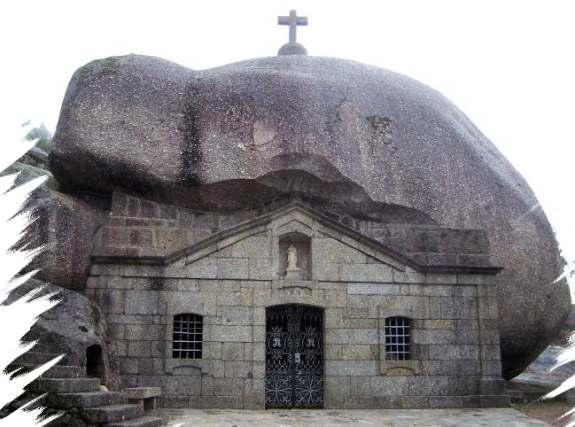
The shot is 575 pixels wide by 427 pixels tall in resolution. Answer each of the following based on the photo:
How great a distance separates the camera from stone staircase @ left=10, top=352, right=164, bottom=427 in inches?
322

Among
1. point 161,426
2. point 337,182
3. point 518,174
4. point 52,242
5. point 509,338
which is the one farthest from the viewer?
point 518,174

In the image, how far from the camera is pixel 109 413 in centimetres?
838

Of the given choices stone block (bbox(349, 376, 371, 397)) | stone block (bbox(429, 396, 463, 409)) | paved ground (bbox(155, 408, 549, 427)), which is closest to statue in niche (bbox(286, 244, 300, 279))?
stone block (bbox(349, 376, 371, 397))

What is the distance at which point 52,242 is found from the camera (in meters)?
13.4

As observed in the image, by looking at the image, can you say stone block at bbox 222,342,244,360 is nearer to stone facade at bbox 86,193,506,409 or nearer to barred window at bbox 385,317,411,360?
stone facade at bbox 86,193,506,409

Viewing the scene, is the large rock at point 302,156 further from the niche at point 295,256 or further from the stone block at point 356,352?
the stone block at point 356,352

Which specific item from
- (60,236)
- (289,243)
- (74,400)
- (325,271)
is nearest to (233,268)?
(289,243)

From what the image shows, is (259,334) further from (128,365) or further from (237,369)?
(128,365)

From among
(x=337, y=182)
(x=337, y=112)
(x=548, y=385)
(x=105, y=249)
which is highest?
(x=337, y=112)

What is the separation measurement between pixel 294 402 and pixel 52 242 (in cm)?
627

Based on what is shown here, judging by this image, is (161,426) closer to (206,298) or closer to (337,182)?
(206,298)

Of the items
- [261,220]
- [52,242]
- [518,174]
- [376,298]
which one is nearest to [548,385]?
[518,174]

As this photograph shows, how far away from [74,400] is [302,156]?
8365 millimetres

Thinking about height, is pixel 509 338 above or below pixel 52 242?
below
